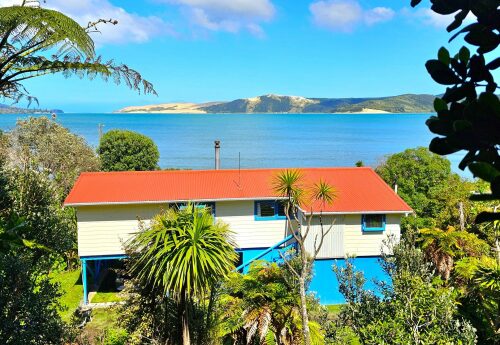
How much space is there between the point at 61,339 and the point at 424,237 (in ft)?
45.1

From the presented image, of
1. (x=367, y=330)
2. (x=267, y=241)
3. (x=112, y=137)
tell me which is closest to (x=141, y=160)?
(x=112, y=137)

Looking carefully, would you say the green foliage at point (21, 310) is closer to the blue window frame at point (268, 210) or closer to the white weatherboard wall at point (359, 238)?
the blue window frame at point (268, 210)

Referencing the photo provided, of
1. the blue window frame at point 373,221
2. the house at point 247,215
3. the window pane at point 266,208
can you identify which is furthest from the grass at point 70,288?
the blue window frame at point 373,221

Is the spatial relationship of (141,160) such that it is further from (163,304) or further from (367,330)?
(367,330)

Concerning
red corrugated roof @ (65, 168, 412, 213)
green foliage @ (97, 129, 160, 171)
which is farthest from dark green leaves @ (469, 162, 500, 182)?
green foliage @ (97, 129, 160, 171)

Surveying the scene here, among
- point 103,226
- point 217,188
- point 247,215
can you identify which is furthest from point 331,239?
point 103,226

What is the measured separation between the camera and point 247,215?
839 inches

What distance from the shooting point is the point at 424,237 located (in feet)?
56.7

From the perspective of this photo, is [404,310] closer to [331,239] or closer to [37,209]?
[37,209]

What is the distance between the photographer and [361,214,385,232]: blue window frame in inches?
806

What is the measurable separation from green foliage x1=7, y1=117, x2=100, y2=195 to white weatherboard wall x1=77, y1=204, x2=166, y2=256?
34.7 feet

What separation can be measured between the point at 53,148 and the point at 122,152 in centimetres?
695

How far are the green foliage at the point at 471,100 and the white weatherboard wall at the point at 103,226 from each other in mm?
19493

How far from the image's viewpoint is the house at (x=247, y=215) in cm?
1998
